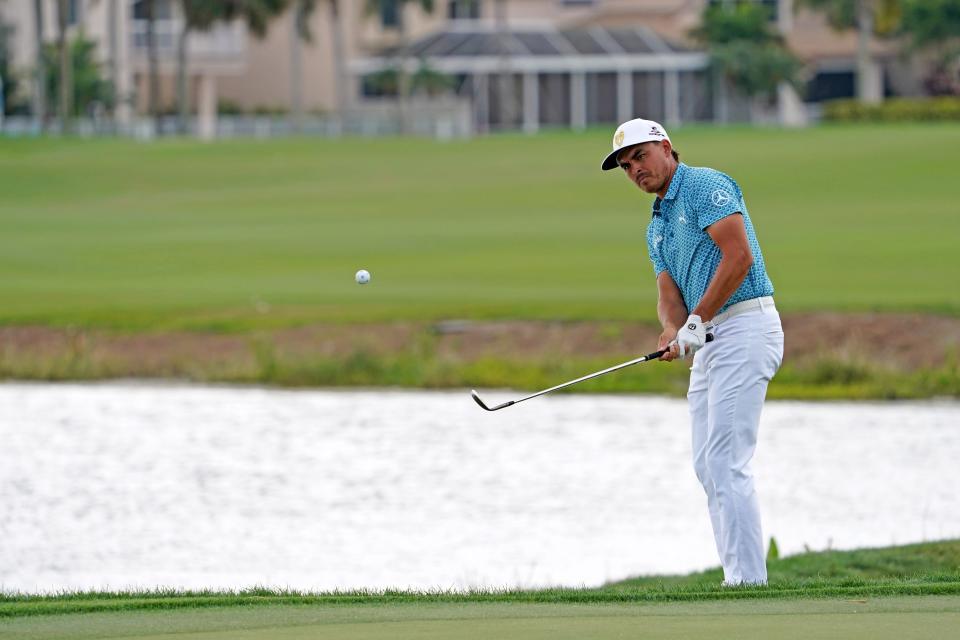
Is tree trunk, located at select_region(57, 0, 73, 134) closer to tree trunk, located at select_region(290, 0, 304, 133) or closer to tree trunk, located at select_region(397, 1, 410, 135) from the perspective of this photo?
tree trunk, located at select_region(290, 0, 304, 133)

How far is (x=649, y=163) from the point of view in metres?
8.31

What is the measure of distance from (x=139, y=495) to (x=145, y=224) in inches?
883

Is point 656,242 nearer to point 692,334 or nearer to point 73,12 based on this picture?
point 692,334

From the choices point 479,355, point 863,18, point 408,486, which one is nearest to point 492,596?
point 408,486

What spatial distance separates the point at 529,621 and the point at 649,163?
2269mm

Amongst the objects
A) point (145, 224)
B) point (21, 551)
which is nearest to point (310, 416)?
point (21, 551)

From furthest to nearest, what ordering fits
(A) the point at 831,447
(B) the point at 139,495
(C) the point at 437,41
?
(C) the point at 437,41, (A) the point at 831,447, (B) the point at 139,495

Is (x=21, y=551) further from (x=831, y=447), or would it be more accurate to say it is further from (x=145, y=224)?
(x=145, y=224)

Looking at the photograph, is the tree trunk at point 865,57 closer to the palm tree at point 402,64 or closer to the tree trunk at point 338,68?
the palm tree at point 402,64

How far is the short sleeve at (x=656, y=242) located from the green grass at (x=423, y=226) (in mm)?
13907

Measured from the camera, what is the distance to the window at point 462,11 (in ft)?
322

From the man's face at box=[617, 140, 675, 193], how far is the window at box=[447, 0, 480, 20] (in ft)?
296

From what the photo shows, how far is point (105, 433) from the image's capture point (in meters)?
18.5

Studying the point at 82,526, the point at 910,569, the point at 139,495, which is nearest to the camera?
the point at 910,569
